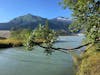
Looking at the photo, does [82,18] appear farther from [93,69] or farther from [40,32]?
[93,69]

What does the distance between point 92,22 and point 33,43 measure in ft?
18.5

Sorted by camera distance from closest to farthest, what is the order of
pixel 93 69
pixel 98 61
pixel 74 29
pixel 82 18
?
pixel 82 18 < pixel 74 29 < pixel 93 69 < pixel 98 61

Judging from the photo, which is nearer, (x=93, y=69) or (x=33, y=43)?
(x=33, y=43)

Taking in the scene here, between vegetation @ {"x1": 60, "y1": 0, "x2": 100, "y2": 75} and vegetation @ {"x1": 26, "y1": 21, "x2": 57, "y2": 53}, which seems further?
vegetation @ {"x1": 26, "y1": 21, "x2": 57, "y2": 53}

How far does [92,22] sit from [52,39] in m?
4.06

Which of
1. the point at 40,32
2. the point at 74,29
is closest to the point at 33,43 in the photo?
the point at 40,32

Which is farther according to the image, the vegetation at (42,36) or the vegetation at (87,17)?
the vegetation at (42,36)

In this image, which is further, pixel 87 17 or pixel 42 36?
pixel 42 36

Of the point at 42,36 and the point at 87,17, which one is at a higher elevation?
the point at 87,17

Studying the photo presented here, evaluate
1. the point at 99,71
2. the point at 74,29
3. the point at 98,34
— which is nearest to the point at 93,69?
the point at 99,71

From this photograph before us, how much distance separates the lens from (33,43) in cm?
2134

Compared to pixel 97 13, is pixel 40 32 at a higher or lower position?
lower

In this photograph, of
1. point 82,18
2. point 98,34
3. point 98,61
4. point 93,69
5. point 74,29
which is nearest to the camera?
point 98,34

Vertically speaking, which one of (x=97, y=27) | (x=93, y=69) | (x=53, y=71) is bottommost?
(x=53, y=71)
